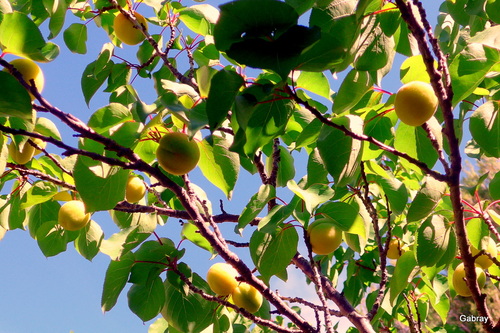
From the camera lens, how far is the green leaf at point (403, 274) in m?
1.34

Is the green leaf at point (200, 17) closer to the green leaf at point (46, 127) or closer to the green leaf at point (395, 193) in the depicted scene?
the green leaf at point (46, 127)

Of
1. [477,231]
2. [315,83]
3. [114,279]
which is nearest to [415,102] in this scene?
[315,83]

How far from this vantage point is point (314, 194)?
1268 millimetres

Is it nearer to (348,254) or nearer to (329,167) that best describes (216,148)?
(329,167)

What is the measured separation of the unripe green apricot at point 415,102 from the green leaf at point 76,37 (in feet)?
5.04

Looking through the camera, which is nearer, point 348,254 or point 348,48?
point 348,48

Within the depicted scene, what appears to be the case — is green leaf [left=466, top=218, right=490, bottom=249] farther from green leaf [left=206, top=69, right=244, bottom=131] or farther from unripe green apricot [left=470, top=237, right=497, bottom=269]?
green leaf [left=206, top=69, right=244, bottom=131]

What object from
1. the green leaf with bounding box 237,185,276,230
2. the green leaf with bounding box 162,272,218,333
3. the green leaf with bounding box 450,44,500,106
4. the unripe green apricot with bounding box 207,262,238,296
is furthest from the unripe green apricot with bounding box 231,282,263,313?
the green leaf with bounding box 450,44,500,106

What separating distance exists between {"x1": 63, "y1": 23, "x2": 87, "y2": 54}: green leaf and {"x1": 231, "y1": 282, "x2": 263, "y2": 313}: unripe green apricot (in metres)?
1.32

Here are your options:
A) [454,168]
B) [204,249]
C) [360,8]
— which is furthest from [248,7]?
[204,249]

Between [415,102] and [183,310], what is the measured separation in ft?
3.35

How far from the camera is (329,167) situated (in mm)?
1076

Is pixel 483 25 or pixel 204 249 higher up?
pixel 483 25

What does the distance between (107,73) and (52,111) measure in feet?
3.83
